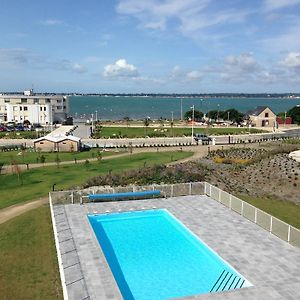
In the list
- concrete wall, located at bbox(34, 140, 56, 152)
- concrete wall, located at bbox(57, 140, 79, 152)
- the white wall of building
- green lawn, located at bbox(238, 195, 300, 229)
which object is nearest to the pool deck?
green lawn, located at bbox(238, 195, 300, 229)

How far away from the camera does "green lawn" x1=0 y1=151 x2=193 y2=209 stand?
35.2 meters

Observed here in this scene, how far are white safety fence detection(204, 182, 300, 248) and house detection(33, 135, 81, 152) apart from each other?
3187 cm

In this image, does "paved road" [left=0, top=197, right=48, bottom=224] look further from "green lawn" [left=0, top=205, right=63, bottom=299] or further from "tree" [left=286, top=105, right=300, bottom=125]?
"tree" [left=286, top=105, right=300, bottom=125]

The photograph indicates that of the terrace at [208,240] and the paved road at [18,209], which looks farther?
the paved road at [18,209]

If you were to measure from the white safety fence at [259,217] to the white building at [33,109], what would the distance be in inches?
3277

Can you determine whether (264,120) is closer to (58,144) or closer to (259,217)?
(58,144)

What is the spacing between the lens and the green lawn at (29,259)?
1872cm

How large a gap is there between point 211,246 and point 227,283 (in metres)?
3.98

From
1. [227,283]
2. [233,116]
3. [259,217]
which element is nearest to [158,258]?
[227,283]

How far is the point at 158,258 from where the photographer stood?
73.7ft

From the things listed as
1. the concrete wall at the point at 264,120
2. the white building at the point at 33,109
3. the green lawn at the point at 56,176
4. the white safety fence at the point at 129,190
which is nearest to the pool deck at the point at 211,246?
the white safety fence at the point at 129,190

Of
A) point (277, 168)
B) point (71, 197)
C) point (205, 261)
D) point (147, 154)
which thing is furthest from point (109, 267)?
point (147, 154)

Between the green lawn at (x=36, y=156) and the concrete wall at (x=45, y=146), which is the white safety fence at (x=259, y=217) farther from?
the concrete wall at (x=45, y=146)

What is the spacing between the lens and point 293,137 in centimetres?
7994
